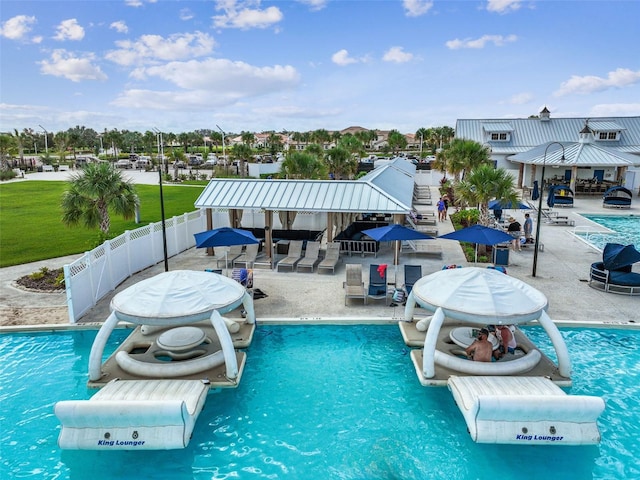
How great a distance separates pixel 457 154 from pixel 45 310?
2795 centimetres

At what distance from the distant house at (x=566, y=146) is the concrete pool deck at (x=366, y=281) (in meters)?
21.3

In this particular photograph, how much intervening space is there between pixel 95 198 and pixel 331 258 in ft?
29.6

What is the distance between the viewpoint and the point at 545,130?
52031mm

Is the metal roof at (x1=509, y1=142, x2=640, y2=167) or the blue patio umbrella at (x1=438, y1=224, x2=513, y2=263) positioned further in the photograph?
the metal roof at (x1=509, y1=142, x2=640, y2=167)

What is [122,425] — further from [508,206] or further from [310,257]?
[508,206]

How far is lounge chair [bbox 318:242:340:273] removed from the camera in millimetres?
16966

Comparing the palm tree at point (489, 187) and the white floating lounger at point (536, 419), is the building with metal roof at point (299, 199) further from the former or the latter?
the white floating lounger at point (536, 419)

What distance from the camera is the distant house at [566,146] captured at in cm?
3959

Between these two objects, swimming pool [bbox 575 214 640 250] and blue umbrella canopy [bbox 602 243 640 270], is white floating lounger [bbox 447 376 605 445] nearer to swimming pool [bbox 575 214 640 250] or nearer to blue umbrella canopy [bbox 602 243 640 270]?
blue umbrella canopy [bbox 602 243 640 270]

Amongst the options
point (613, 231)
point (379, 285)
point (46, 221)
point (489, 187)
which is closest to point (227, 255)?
point (379, 285)

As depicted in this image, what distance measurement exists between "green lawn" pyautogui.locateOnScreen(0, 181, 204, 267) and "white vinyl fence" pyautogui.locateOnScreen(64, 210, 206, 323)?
1.18m

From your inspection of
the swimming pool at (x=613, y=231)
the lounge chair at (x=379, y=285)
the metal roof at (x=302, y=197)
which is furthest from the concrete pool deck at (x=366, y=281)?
the metal roof at (x=302, y=197)

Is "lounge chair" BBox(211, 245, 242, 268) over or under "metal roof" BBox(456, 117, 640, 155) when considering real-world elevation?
under

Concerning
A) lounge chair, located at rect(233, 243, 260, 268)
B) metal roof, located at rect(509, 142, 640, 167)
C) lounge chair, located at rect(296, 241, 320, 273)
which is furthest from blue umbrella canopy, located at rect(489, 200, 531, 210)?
metal roof, located at rect(509, 142, 640, 167)
